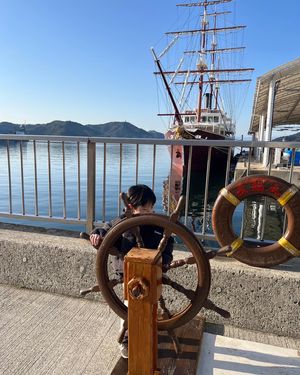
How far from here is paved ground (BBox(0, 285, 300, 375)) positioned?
2311mm

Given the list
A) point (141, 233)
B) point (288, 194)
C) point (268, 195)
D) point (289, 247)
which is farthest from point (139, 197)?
point (289, 247)

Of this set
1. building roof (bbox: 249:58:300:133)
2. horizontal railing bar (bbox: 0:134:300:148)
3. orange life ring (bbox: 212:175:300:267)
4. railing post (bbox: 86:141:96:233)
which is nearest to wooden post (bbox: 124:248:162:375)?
orange life ring (bbox: 212:175:300:267)

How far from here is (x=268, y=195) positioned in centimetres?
248

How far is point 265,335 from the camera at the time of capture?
9.02 ft

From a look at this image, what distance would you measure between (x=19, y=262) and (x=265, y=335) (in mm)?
2447

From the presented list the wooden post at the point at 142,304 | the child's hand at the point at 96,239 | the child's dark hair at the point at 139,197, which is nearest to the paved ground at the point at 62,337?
the wooden post at the point at 142,304

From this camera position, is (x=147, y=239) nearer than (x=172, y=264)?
No

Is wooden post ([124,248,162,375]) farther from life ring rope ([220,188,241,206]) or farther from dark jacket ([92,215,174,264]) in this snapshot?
life ring rope ([220,188,241,206])

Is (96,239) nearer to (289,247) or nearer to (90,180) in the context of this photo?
(90,180)

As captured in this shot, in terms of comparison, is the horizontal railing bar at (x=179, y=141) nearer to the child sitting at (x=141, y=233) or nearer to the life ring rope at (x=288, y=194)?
the life ring rope at (x=288, y=194)

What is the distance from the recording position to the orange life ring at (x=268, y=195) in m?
2.43

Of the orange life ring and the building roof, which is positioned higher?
the building roof

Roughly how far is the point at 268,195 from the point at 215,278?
0.86 metres

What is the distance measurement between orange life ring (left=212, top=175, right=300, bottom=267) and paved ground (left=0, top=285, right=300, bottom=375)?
67 centimetres
